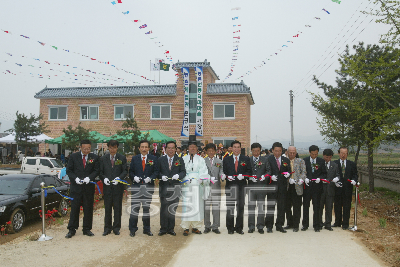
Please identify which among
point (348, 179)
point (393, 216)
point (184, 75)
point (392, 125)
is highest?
point (184, 75)

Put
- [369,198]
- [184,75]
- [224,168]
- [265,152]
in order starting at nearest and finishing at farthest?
[224,168], [369,198], [265,152], [184,75]

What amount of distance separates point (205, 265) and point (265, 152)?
1229 centimetres

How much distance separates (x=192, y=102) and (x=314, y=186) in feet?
65.9

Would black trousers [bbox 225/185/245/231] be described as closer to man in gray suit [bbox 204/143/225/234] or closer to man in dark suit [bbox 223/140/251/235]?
man in dark suit [bbox 223/140/251/235]

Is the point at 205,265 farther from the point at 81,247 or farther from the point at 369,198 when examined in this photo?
the point at 369,198

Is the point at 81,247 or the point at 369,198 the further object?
the point at 369,198

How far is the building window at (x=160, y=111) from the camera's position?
28.0 metres

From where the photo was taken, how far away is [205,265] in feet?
18.4

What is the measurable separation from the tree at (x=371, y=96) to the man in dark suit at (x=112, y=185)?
Result: 6.99 metres

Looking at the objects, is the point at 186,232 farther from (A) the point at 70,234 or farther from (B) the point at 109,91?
(B) the point at 109,91

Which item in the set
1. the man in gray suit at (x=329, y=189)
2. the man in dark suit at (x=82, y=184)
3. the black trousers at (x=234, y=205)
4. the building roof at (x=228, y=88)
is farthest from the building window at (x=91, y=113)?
the man in gray suit at (x=329, y=189)

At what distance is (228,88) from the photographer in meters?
27.1

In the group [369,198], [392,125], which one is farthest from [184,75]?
[392,125]

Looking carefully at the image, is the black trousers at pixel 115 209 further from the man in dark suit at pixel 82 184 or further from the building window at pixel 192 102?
the building window at pixel 192 102
